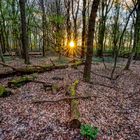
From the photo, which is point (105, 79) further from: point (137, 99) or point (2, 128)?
point (2, 128)

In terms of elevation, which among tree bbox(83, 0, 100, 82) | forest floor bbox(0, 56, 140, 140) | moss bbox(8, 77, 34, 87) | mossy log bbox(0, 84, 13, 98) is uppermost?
tree bbox(83, 0, 100, 82)

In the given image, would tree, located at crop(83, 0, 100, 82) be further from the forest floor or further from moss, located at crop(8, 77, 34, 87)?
moss, located at crop(8, 77, 34, 87)

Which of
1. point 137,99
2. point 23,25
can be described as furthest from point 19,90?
point 23,25

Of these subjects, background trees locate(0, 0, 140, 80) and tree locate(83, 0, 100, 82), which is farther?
background trees locate(0, 0, 140, 80)

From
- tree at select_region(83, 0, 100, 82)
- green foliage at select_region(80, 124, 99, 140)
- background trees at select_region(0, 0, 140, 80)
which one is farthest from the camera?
background trees at select_region(0, 0, 140, 80)

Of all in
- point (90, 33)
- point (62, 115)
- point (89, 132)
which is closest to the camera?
point (89, 132)

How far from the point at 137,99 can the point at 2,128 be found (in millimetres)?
6416

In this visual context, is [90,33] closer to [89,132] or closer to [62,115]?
[62,115]

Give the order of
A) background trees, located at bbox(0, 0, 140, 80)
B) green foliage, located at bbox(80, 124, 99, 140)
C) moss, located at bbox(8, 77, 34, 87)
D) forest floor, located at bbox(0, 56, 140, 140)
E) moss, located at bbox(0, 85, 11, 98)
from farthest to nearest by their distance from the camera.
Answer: background trees, located at bbox(0, 0, 140, 80)
moss, located at bbox(8, 77, 34, 87)
moss, located at bbox(0, 85, 11, 98)
forest floor, located at bbox(0, 56, 140, 140)
green foliage, located at bbox(80, 124, 99, 140)

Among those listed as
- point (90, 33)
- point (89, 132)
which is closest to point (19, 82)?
point (90, 33)

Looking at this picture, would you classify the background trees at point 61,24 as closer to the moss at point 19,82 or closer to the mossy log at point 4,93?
the moss at point 19,82

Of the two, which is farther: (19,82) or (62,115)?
(19,82)

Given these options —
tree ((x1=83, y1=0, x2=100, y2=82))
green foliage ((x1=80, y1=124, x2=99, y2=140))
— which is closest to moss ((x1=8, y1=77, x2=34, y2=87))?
tree ((x1=83, y1=0, x2=100, y2=82))

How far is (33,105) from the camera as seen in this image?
292 inches
